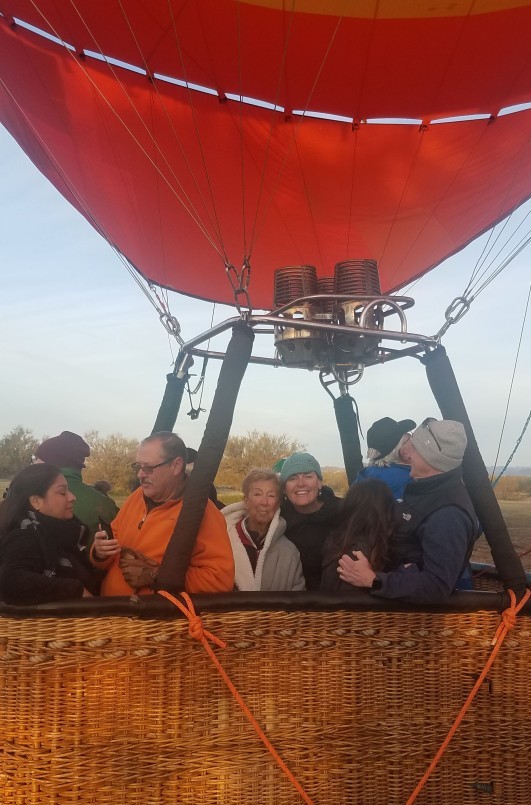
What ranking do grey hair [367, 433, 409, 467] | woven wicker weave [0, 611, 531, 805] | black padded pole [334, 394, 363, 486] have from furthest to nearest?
black padded pole [334, 394, 363, 486] → grey hair [367, 433, 409, 467] → woven wicker weave [0, 611, 531, 805]

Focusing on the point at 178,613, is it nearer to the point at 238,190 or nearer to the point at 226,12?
the point at 226,12

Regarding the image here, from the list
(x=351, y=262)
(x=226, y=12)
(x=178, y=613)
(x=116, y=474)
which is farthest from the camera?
(x=116, y=474)

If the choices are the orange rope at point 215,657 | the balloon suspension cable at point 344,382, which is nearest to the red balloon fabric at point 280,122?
the balloon suspension cable at point 344,382

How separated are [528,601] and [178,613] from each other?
99cm

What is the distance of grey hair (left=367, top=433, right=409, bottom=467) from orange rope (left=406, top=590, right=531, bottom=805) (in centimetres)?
109

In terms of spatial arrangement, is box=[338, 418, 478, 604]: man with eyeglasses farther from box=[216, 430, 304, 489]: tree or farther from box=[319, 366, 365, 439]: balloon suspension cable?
box=[216, 430, 304, 489]: tree

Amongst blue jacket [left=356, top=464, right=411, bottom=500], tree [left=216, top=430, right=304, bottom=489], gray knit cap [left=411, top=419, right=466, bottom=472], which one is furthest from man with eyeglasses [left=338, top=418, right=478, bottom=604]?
tree [left=216, top=430, right=304, bottom=489]

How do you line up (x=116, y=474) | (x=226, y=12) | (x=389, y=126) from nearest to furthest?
1. (x=226, y=12)
2. (x=389, y=126)
3. (x=116, y=474)

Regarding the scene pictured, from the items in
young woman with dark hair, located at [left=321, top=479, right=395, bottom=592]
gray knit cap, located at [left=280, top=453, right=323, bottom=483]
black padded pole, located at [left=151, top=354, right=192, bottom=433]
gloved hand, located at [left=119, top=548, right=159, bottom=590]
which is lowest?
gloved hand, located at [left=119, top=548, right=159, bottom=590]

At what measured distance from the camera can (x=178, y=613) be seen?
184cm

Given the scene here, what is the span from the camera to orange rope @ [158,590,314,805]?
5.98 ft

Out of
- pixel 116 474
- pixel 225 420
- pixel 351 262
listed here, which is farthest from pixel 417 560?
pixel 116 474

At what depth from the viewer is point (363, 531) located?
216 centimetres

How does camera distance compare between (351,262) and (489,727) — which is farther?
(351,262)
